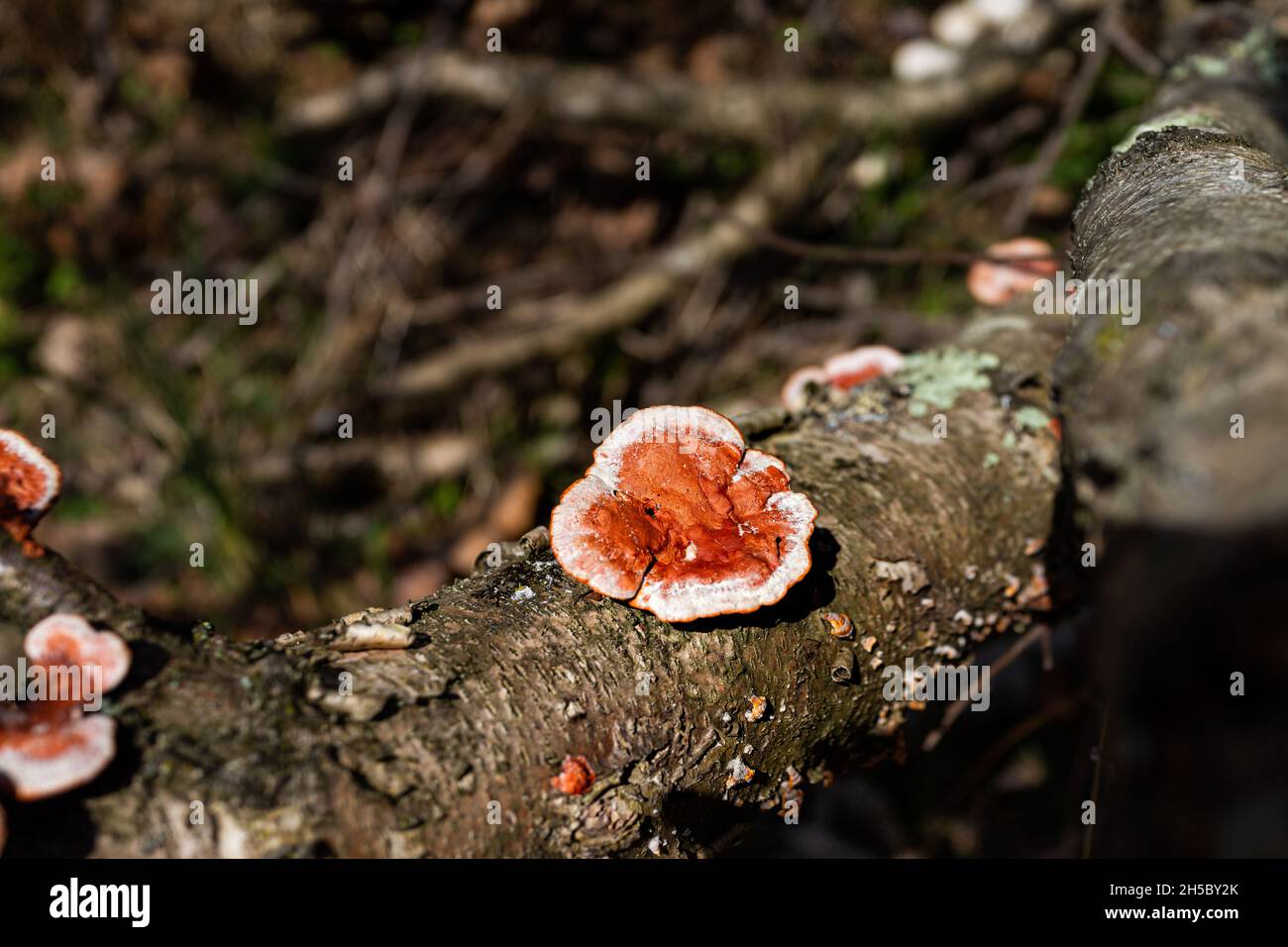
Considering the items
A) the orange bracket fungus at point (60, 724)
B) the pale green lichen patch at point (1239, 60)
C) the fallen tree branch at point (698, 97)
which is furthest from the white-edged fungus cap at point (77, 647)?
the fallen tree branch at point (698, 97)

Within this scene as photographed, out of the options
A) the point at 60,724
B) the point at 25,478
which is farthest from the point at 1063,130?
the point at 60,724

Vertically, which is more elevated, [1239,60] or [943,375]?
[1239,60]

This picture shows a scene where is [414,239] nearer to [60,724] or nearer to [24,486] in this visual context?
[24,486]

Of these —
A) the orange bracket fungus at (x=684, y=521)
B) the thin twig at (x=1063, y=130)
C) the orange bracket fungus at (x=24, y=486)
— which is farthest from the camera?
the thin twig at (x=1063, y=130)

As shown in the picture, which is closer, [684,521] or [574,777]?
[574,777]

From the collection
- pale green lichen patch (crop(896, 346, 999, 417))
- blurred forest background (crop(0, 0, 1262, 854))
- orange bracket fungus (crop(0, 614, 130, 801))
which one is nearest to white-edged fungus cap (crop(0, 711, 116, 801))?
orange bracket fungus (crop(0, 614, 130, 801))

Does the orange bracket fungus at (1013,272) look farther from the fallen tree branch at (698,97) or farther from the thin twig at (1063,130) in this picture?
the fallen tree branch at (698,97)
